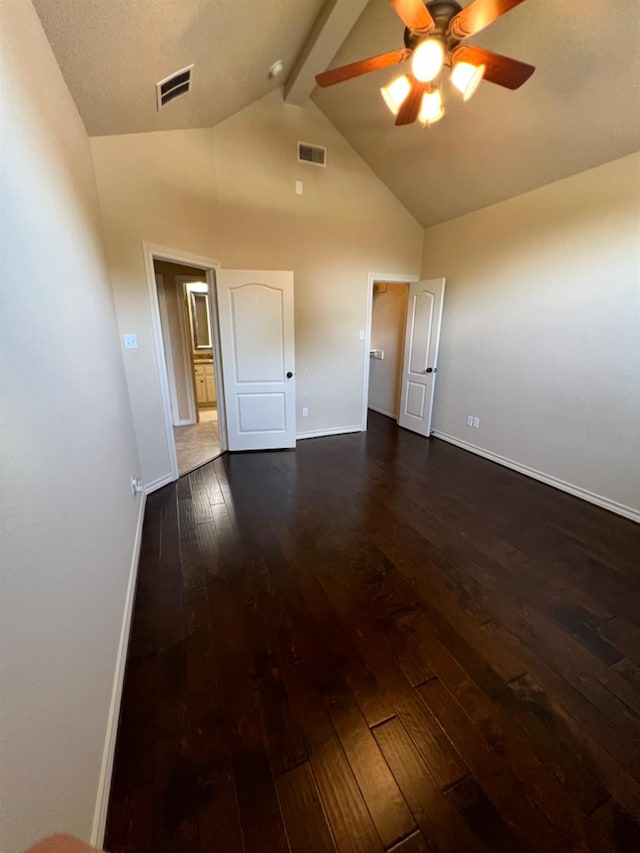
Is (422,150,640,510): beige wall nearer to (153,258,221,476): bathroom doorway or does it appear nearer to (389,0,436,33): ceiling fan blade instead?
(389,0,436,33): ceiling fan blade

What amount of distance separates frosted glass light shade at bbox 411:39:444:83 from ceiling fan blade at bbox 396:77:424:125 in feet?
0.66

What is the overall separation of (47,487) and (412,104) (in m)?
2.76

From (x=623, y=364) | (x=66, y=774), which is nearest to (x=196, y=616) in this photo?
(x=66, y=774)

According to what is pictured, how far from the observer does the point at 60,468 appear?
1.05m

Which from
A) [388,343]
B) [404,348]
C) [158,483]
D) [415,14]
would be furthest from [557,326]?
[158,483]

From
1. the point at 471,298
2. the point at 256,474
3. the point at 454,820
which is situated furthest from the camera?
the point at 471,298

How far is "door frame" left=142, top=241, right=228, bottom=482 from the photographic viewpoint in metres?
2.78

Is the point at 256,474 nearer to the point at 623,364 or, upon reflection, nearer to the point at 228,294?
the point at 228,294

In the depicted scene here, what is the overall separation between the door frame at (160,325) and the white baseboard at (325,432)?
1015mm

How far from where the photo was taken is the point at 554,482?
10.6 feet

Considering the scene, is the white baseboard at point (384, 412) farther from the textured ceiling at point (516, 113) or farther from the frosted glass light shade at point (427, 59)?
the frosted glass light shade at point (427, 59)

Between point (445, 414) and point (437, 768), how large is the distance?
3827 mm

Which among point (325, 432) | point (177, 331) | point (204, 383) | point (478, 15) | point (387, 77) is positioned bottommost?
point (325, 432)

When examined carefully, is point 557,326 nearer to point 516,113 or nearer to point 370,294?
point 516,113
